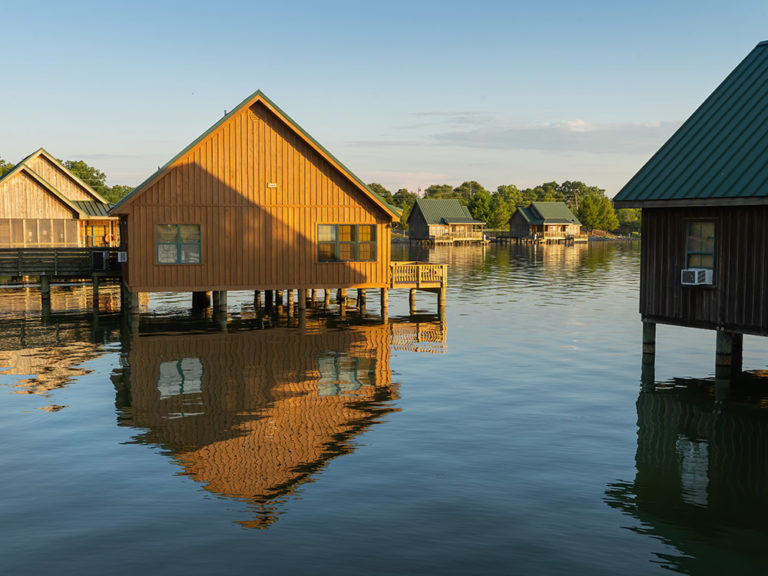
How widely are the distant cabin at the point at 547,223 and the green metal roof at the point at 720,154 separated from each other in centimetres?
13047

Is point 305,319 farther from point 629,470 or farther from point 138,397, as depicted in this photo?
point 629,470

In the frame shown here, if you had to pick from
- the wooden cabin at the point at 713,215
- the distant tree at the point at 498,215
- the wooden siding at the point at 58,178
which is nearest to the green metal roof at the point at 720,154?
the wooden cabin at the point at 713,215

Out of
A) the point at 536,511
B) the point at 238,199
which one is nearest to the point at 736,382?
the point at 536,511

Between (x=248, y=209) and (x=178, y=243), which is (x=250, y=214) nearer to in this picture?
(x=248, y=209)

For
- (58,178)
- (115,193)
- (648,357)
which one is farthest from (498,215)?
(648,357)

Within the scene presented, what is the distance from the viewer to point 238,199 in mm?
34156

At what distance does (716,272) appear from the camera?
2058 cm

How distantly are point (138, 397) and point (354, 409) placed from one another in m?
6.04

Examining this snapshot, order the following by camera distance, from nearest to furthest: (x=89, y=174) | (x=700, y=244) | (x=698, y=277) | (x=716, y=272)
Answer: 1. (x=716, y=272)
2. (x=698, y=277)
3. (x=700, y=244)
4. (x=89, y=174)

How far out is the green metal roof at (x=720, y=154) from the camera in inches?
768

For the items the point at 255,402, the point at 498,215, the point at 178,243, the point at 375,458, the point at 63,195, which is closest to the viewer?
the point at 375,458

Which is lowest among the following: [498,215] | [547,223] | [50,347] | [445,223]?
[50,347]

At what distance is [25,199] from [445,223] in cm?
9906

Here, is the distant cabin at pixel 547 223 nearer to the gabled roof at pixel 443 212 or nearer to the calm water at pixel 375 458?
the gabled roof at pixel 443 212
